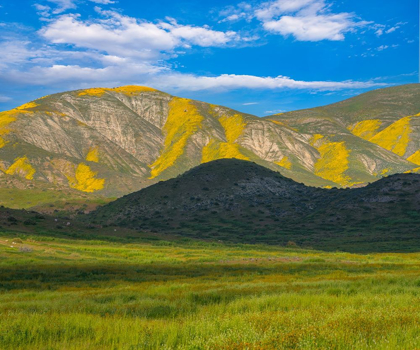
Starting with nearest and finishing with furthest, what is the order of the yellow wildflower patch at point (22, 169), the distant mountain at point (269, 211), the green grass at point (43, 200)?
the distant mountain at point (269, 211)
the green grass at point (43, 200)
the yellow wildflower patch at point (22, 169)

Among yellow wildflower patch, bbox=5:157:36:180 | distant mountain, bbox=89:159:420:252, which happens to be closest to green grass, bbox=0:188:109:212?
distant mountain, bbox=89:159:420:252

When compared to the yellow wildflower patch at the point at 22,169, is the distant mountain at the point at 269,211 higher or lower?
lower

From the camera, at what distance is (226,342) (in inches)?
270

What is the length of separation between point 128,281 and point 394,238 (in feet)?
194

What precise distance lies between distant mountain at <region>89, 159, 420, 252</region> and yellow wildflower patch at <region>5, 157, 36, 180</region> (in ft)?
311

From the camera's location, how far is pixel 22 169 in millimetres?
190500

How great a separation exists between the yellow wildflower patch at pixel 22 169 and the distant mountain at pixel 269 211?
311 ft

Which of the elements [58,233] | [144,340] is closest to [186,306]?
[144,340]

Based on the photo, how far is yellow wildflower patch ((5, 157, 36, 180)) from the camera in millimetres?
187375

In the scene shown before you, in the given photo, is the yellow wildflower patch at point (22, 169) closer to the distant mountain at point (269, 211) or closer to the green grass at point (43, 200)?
the green grass at point (43, 200)

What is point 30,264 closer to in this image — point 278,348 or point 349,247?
point 278,348

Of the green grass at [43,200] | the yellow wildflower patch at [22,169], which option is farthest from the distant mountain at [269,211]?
the yellow wildflower patch at [22,169]

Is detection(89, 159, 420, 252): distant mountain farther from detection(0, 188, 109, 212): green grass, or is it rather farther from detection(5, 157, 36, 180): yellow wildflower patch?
detection(5, 157, 36, 180): yellow wildflower patch

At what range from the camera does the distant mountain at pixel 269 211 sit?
74.4 metres
